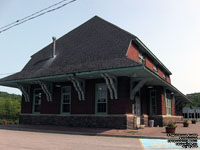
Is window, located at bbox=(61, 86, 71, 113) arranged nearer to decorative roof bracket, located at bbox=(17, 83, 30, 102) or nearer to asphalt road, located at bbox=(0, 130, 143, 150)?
decorative roof bracket, located at bbox=(17, 83, 30, 102)

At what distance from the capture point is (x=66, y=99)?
20.2 meters

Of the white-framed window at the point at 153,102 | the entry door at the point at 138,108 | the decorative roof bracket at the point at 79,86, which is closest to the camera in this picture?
the decorative roof bracket at the point at 79,86

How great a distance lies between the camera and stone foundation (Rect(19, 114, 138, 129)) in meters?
16.5

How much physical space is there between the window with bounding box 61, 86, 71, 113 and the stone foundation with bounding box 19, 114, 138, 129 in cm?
71

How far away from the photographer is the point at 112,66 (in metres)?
15.7

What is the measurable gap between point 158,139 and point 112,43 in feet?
32.7

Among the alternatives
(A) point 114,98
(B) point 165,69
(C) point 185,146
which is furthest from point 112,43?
(B) point 165,69

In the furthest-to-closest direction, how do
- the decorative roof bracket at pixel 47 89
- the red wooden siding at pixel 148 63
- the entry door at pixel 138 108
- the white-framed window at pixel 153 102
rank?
the red wooden siding at pixel 148 63, the white-framed window at pixel 153 102, the decorative roof bracket at pixel 47 89, the entry door at pixel 138 108

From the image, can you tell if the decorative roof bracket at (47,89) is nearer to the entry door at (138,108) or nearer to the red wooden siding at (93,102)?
the red wooden siding at (93,102)

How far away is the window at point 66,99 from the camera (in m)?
19.9

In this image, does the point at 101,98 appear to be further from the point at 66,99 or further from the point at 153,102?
the point at 153,102

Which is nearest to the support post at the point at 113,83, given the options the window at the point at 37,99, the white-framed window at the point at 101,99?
the white-framed window at the point at 101,99

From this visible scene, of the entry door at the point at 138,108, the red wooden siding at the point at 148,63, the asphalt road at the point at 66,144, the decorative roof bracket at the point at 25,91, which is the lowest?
the asphalt road at the point at 66,144

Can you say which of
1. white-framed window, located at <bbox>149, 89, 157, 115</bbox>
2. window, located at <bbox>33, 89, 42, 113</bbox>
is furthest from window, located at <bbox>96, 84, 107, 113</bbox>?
window, located at <bbox>33, 89, 42, 113</bbox>
